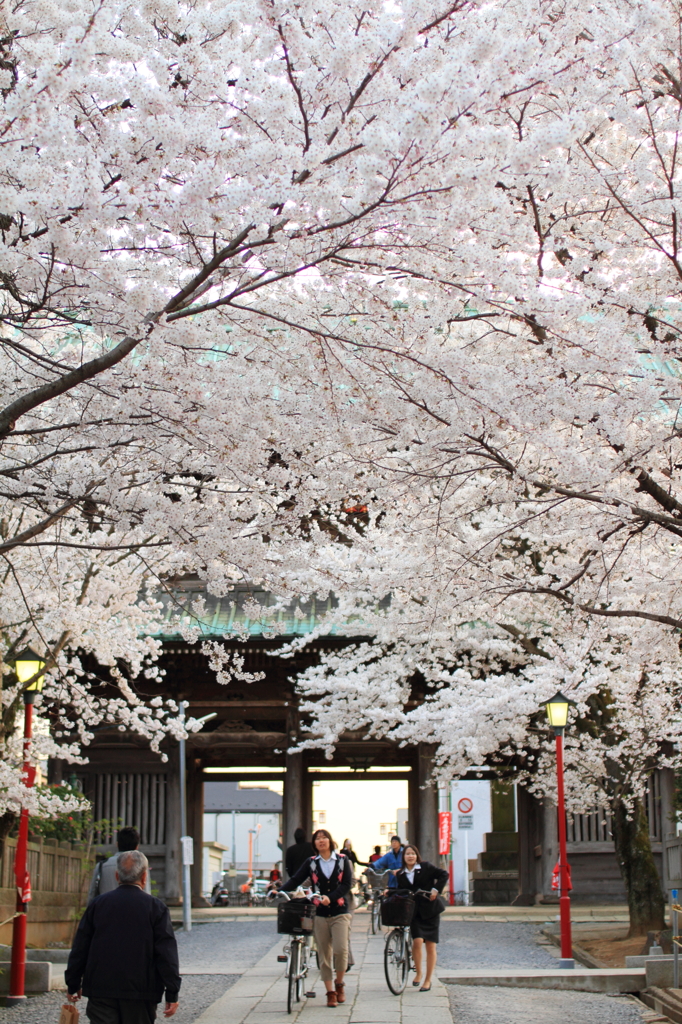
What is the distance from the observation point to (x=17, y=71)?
601 cm

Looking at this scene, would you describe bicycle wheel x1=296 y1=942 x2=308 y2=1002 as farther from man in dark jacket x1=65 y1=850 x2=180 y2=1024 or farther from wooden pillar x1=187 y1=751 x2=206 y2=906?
wooden pillar x1=187 y1=751 x2=206 y2=906

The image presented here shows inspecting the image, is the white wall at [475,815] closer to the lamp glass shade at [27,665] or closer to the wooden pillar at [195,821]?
the wooden pillar at [195,821]

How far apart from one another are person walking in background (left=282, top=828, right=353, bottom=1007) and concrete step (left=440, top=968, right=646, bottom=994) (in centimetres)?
206

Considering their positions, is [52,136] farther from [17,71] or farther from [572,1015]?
[572,1015]

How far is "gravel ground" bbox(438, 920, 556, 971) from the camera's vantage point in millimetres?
12586

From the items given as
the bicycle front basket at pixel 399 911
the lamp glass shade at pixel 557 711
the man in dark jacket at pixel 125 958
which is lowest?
the bicycle front basket at pixel 399 911

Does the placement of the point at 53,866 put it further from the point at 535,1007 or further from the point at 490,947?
the point at 535,1007

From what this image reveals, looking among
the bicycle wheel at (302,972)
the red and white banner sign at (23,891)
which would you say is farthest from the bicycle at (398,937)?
the red and white banner sign at (23,891)

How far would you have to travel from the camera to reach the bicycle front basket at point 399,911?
938cm

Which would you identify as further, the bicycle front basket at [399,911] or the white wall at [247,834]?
the white wall at [247,834]

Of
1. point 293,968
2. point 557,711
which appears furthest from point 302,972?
point 557,711

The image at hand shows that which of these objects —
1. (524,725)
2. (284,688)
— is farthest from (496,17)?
(284,688)

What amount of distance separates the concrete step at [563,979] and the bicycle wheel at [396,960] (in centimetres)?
121

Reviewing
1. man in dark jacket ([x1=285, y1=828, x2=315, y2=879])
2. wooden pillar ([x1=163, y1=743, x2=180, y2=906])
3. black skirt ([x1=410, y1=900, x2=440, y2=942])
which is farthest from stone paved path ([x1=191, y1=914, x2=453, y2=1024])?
wooden pillar ([x1=163, y1=743, x2=180, y2=906])
